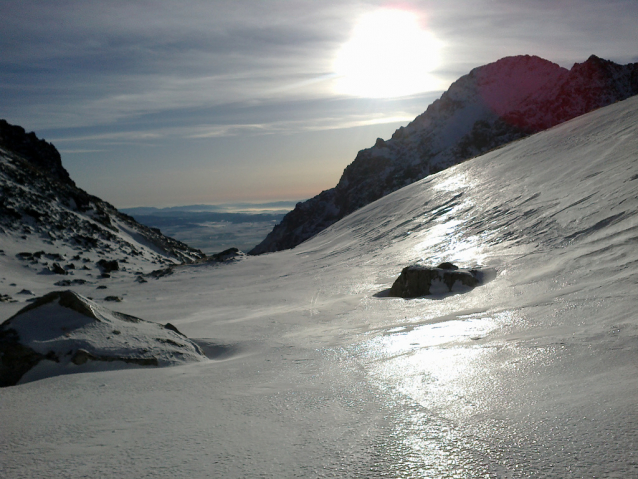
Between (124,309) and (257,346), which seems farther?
(124,309)

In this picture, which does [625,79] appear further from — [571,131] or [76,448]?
[76,448]

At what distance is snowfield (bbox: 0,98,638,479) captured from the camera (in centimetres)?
249

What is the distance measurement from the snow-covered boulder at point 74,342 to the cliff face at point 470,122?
10219cm

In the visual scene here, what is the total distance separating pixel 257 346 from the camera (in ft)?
19.6

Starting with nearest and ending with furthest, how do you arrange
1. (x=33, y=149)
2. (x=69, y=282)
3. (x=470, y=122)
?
(x=69, y=282)
(x=33, y=149)
(x=470, y=122)

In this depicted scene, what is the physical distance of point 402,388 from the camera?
3588 millimetres

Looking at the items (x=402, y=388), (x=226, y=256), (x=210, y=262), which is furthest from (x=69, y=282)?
(x=402, y=388)

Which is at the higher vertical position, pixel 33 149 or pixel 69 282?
pixel 33 149

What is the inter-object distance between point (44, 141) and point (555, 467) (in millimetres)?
54332

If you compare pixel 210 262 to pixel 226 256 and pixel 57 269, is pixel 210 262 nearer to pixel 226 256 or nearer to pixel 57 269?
pixel 226 256

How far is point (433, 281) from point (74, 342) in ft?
20.1

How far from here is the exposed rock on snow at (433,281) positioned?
8.13m

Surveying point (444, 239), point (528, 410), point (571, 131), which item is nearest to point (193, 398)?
point (528, 410)

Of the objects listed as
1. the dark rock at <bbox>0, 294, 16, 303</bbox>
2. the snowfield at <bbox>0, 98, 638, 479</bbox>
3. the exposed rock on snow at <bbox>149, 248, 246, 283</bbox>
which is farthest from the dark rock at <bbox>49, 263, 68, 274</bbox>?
the snowfield at <bbox>0, 98, 638, 479</bbox>
